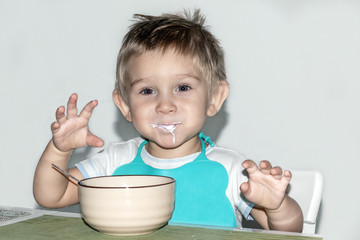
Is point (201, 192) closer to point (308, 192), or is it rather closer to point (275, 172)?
point (308, 192)

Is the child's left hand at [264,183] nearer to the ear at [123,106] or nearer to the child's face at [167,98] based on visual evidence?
the child's face at [167,98]

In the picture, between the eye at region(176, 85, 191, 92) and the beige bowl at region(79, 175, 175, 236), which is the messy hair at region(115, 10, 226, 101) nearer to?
the eye at region(176, 85, 191, 92)

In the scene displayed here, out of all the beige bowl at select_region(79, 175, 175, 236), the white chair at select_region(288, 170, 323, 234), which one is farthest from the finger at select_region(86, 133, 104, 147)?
the white chair at select_region(288, 170, 323, 234)

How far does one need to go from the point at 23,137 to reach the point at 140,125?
972mm

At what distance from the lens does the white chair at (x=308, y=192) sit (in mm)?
1009

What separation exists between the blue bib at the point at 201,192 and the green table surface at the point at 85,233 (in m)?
0.32

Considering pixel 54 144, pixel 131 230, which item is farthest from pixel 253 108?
pixel 131 230

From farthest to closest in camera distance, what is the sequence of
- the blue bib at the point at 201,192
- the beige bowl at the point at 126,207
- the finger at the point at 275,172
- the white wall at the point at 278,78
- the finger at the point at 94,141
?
the white wall at the point at 278,78 → the blue bib at the point at 201,192 → the finger at the point at 94,141 → the finger at the point at 275,172 → the beige bowl at the point at 126,207

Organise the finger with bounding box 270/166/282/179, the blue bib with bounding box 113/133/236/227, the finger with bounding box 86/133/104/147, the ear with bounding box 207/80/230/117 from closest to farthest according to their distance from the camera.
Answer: the finger with bounding box 270/166/282/179 < the finger with bounding box 86/133/104/147 < the blue bib with bounding box 113/133/236/227 < the ear with bounding box 207/80/230/117

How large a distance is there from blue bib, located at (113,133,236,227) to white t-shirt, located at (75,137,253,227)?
12mm

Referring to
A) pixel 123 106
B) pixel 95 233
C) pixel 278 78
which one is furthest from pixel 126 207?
pixel 278 78

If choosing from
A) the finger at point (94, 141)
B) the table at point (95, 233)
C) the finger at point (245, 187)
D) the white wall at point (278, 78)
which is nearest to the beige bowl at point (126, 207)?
the table at point (95, 233)

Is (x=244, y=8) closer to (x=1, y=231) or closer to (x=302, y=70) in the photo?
(x=302, y=70)

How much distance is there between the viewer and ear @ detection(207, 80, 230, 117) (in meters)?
1.19
